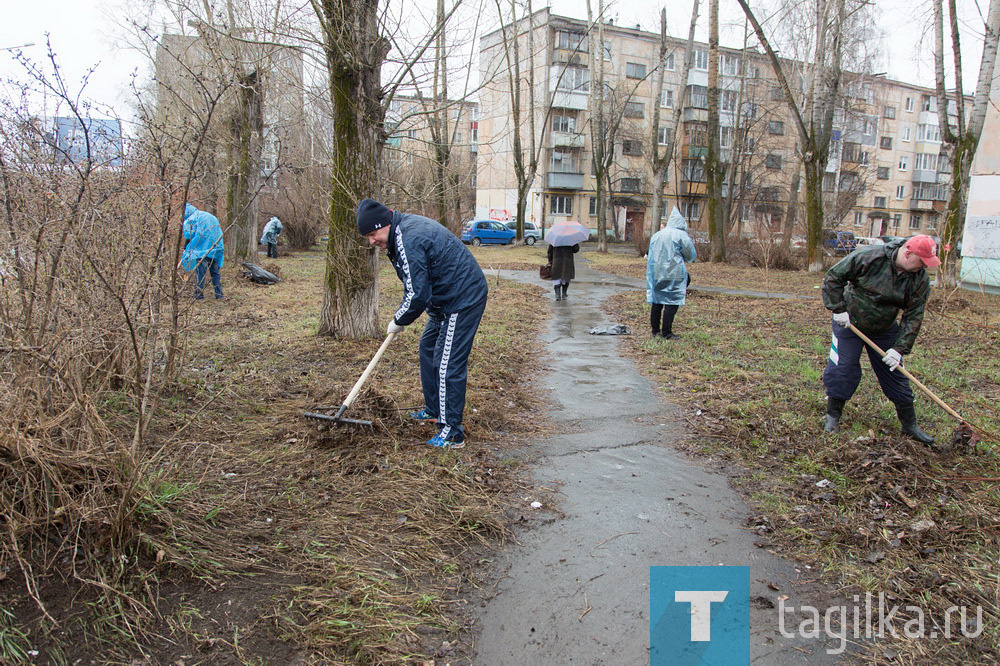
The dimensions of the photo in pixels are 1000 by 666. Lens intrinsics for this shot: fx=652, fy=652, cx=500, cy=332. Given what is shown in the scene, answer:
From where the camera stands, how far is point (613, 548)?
346cm

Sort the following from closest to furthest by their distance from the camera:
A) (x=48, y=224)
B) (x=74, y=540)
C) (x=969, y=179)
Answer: (x=74, y=540) < (x=48, y=224) < (x=969, y=179)

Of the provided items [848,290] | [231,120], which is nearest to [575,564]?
[848,290]

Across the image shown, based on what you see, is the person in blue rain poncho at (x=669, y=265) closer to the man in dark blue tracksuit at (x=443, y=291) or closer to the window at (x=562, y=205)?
the man in dark blue tracksuit at (x=443, y=291)

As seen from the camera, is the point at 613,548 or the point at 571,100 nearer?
the point at 613,548

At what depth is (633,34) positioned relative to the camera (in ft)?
161

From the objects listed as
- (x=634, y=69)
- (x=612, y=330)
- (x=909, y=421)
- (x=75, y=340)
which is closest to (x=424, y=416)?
(x=75, y=340)

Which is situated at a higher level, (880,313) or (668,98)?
(668,98)

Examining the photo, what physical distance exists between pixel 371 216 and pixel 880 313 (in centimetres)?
383

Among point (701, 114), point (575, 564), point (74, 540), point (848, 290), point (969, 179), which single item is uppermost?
point (701, 114)

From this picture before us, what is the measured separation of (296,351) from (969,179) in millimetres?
17294

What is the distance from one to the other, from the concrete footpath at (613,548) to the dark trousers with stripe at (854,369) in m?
1.24

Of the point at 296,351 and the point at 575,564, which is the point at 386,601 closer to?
the point at 575,564

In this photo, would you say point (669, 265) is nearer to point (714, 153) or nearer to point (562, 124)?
point (714, 153)

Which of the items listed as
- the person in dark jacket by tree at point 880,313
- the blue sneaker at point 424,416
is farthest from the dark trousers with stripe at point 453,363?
the person in dark jacket by tree at point 880,313
